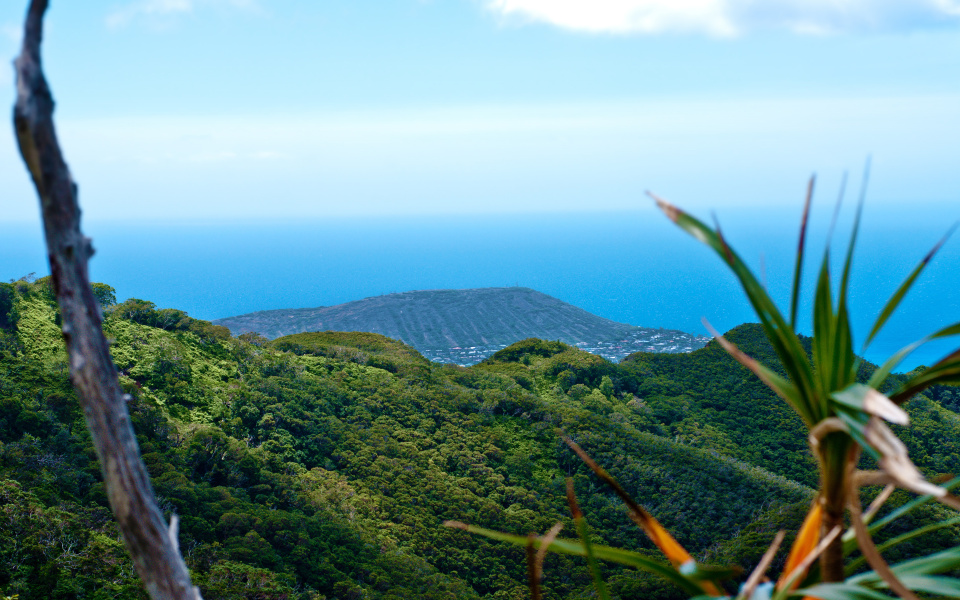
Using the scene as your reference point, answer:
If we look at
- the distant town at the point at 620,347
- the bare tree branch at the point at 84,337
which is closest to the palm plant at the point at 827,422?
the bare tree branch at the point at 84,337

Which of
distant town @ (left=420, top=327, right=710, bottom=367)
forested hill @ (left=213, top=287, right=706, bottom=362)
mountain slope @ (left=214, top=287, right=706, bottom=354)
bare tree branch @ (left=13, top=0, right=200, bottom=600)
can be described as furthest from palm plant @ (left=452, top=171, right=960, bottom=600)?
mountain slope @ (left=214, top=287, right=706, bottom=354)

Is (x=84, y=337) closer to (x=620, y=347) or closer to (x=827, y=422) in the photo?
(x=827, y=422)

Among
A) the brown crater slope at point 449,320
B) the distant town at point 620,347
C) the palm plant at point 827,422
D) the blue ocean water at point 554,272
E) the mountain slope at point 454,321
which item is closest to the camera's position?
the palm plant at point 827,422

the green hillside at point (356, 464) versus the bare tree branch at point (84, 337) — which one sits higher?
the bare tree branch at point (84, 337)

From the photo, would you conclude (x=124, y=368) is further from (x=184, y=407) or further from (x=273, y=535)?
(x=273, y=535)

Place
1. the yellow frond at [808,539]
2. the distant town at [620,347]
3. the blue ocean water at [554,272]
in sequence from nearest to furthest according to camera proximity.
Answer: the yellow frond at [808,539] < the distant town at [620,347] < the blue ocean water at [554,272]

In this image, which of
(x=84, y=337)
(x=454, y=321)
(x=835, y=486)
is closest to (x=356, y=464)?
(x=84, y=337)

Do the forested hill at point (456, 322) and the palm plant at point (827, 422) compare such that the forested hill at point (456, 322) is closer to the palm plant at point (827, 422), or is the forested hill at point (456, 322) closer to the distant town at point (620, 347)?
the distant town at point (620, 347)

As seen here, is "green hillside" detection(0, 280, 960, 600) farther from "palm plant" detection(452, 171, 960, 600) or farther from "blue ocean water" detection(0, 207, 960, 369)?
"blue ocean water" detection(0, 207, 960, 369)
